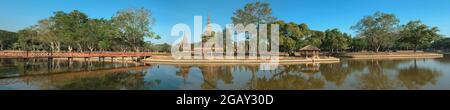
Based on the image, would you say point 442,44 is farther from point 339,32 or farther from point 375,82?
point 375,82

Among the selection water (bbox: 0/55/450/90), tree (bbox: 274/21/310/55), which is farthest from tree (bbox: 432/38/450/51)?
water (bbox: 0/55/450/90)

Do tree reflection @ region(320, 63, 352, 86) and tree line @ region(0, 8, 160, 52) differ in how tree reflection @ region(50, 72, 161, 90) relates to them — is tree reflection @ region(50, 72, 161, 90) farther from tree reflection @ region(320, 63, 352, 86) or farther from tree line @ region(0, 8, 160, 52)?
tree line @ region(0, 8, 160, 52)

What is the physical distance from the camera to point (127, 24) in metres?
35.2

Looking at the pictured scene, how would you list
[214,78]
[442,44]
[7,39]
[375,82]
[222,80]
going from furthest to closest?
[442,44] < [7,39] < [214,78] < [222,80] < [375,82]

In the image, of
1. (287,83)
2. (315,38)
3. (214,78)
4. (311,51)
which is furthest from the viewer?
(315,38)

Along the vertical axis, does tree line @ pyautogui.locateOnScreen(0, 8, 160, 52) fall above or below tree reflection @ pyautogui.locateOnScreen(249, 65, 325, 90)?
above

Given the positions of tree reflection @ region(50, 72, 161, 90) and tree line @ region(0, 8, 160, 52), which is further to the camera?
tree line @ region(0, 8, 160, 52)

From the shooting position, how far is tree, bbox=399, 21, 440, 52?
4267 cm

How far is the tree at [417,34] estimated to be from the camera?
42.7 meters

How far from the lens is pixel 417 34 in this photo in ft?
142

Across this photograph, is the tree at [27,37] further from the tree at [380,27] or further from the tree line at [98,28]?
the tree at [380,27]

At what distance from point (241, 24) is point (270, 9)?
4.87m

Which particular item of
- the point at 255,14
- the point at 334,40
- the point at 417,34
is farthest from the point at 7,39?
the point at 417,34

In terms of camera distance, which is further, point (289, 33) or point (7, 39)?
point (7, 39)
